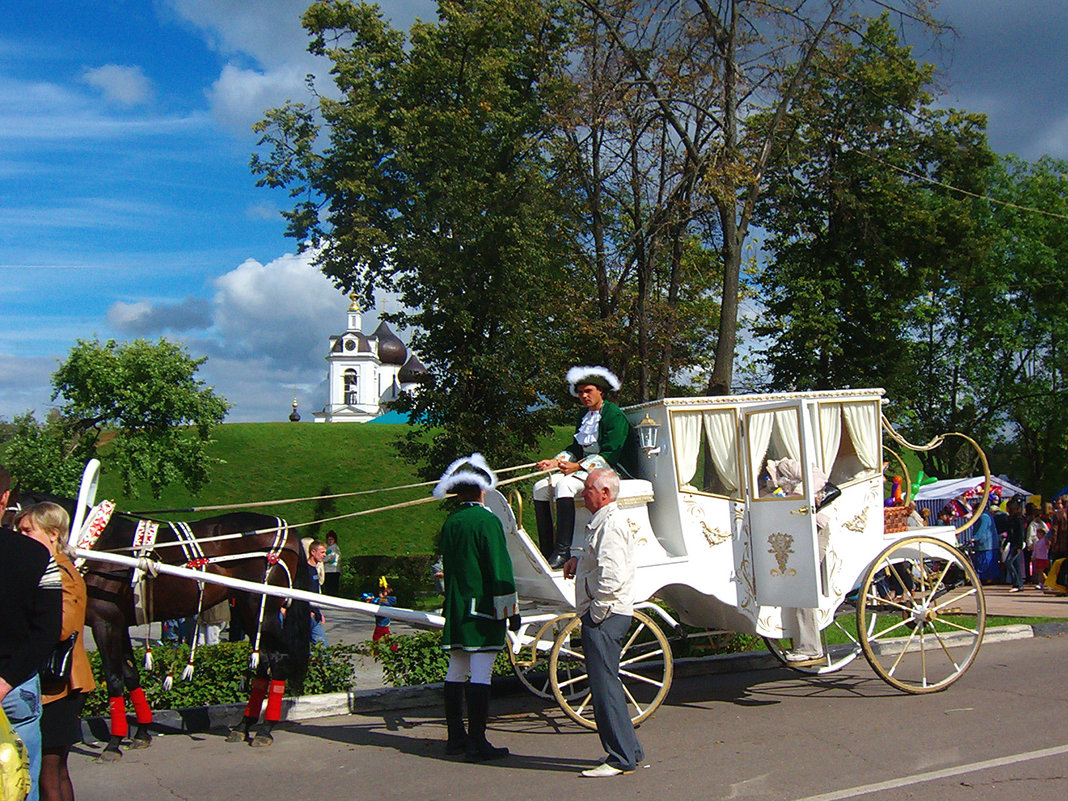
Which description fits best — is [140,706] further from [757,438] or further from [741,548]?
[757,438]

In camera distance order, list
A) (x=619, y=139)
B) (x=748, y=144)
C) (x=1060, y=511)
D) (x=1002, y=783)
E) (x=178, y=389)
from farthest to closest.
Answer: (x=178, y=389), (x=1060, y=511), (x=619, y=139), (x=748, y=144), (x=1002, y=783)

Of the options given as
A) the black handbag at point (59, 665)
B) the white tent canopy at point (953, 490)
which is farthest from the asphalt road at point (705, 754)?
the white tent canopy at point (953, 490)

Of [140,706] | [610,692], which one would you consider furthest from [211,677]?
[610,692]

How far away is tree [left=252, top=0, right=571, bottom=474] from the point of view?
19.1m

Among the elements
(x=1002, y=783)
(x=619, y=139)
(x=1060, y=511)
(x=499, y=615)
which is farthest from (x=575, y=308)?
(x=1002, y=783)

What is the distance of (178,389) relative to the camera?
22953 mm

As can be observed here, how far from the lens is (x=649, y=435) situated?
8.14 m

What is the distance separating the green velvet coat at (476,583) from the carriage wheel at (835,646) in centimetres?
288

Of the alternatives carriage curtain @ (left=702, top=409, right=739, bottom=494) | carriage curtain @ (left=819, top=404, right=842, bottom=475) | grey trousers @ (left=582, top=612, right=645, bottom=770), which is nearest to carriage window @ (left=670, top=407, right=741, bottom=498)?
carriage curtain @ (left=702, top=409, right=739, bottom=494)

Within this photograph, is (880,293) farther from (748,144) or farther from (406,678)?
(406,678)

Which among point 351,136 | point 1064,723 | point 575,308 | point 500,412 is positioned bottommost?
point 1064,723

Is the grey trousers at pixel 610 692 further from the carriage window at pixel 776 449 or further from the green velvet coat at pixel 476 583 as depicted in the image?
the carriage window at pixel 776 449

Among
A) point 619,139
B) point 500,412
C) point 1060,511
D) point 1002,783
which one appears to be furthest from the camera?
point 500,412

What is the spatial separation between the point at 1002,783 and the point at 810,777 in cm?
113
